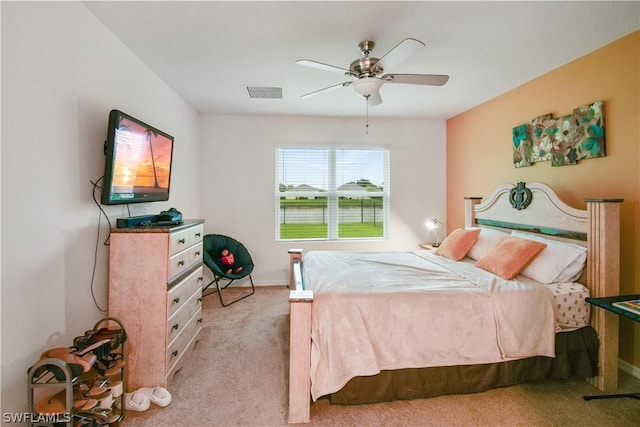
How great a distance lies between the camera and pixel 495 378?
1964 millimetres

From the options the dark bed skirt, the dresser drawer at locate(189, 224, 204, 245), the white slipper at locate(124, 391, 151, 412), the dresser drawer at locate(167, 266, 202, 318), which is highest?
the dresser drawer at locate(189, 224, 204, 245)

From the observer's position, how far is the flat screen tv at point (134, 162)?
185 centimetres

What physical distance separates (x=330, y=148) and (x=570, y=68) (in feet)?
9.53

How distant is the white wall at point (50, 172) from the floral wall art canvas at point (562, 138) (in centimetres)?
393

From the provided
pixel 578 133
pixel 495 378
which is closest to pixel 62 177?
pixel 495 378

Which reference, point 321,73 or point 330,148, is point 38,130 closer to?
point 321,73

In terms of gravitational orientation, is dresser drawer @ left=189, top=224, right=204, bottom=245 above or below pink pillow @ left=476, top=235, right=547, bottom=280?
above

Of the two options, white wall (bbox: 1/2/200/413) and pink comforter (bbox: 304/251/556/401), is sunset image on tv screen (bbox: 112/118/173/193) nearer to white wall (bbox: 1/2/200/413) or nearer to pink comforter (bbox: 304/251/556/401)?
white wall (bbox: 1/2/200/413)

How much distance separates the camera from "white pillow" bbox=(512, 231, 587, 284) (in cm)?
218

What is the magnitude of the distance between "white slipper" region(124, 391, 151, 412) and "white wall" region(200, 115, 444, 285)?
8.35ft

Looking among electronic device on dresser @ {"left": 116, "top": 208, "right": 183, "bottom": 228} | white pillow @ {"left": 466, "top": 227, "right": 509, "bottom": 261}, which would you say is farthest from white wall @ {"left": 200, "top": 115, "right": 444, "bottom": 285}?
→ electronic device on dresser @ {"left": 116, "top": 208, "right": 183, "bottom": 228}

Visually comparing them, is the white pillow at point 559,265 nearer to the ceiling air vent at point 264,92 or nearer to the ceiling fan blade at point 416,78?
the ceiling fan blade at point 416,78

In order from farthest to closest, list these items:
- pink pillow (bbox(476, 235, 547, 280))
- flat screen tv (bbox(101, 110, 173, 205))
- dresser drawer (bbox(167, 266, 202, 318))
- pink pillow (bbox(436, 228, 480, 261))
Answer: pink pillow (bbox(436, 228, 480, 261)) < pink pillow (bbox(476, 235, 547, 280)) < dresser drawer (bbox(167, 266, 202, 318)) < flat screen tv (bbox(101, 110, 173, 205))

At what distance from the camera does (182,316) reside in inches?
90.4
